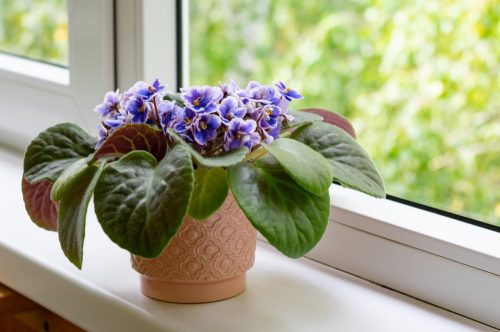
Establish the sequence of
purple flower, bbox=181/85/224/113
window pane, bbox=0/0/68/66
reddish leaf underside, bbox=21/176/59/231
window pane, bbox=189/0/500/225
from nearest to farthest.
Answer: purple flower, bbox=181/85/224/113 < reddish leaf underside, bbox=21/176/59/231 < window pane, bbox=0/0/68/66 < window pane, bbox=189/0/500/225

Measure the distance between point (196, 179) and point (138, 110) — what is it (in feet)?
0.34

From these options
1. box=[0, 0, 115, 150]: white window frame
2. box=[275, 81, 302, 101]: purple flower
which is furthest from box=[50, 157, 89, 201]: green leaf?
box=[0, 0, 115, 150]: white window frame

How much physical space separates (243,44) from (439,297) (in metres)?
1.84

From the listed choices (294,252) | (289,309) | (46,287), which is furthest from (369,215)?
(46,287)

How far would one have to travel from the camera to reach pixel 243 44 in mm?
2740

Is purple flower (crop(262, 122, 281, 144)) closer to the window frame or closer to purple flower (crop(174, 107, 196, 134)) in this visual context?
purple flower (crop(174, 107, 196, 134))

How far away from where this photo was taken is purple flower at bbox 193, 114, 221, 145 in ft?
2.79

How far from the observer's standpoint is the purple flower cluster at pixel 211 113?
→ 2.81ft

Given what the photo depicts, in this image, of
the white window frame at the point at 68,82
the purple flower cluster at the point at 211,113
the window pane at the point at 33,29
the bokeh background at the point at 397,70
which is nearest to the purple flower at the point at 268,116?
the purple flower cluster at the point at 211,113

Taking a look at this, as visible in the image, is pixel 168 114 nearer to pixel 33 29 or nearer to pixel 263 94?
pixel 263 94

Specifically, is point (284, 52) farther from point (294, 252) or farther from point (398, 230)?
point (294, 252)

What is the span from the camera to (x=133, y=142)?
878 mm

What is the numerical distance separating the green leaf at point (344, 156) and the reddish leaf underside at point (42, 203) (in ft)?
0.94

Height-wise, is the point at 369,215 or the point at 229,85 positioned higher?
the point at 229,85
